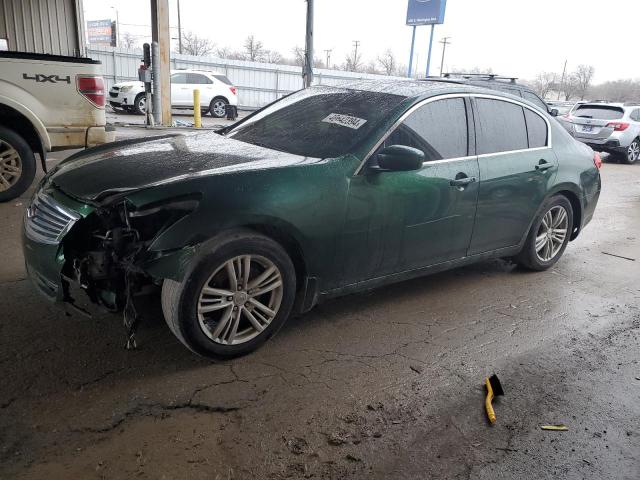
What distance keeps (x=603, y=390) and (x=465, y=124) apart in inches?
81.5

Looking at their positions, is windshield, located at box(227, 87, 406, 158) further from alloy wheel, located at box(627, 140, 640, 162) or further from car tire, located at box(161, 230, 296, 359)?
Answer: alloy wheel, located at box(627, 140, 640, 162)

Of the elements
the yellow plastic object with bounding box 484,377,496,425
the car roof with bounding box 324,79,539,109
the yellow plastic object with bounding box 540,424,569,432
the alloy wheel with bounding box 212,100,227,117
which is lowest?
the alloy wheel with bounding box 212,100,227,117

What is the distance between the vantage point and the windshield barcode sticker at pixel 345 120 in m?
3.62

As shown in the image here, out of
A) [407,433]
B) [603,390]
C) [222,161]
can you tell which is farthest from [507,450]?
[222,161]

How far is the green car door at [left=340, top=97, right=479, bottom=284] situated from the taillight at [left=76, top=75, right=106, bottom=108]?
4214 mm

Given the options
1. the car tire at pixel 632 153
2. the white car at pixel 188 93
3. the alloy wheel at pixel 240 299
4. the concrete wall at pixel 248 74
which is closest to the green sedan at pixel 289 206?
the alloy wheel at pixel 240 299

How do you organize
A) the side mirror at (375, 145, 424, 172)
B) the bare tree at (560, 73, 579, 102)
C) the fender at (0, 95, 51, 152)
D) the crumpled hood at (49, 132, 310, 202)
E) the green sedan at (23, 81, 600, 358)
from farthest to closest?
the bare tree at (560, 73, 579, 102), the fender at (0, 95, 51, 152), the side mirror at (375, 145, 424, 172), the crumpled hood at (49, 132, 310, 202), the green sedan at (23, 81, 600, 358)

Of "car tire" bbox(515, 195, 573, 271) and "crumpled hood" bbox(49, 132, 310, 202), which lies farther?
"car tire" bbox(515, 195, 573, 271)

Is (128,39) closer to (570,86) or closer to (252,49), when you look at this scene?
(252,49)

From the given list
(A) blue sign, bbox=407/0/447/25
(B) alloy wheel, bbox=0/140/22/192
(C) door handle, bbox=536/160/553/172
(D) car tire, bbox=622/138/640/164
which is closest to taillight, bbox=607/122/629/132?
(D) car tire, bbox=622/138/640/164

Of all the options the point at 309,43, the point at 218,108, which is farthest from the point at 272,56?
the point at 309,43

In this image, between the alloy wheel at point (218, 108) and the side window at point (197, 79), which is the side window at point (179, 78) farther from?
the alloy wheel at point (218, 108)

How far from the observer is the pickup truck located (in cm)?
582

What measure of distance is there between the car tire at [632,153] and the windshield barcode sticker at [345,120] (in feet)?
45.8
